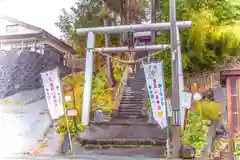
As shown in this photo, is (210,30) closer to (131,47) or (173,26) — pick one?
(131,47)

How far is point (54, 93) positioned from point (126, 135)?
3145 mm

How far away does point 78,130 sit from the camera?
465 inches

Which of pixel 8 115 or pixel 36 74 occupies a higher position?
pixel 36 74

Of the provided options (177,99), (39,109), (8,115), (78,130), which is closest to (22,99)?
(39,109)

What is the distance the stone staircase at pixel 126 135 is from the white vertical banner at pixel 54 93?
4.73 feet

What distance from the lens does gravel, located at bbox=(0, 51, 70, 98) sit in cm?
1437

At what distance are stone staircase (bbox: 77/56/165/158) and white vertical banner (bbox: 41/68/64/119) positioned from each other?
1.44m

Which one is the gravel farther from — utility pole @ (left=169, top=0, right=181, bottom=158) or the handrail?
utility pole @ (left=169, top=0, right=181, bottom=158)

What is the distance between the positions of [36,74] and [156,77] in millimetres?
8509

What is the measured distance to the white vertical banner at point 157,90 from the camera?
972 cm

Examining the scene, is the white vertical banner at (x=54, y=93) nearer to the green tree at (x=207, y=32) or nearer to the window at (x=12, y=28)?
the green tree at (x=207, y=32)

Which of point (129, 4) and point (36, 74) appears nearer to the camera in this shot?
point (36, 74)

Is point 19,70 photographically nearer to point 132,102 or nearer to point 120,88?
point 120,88

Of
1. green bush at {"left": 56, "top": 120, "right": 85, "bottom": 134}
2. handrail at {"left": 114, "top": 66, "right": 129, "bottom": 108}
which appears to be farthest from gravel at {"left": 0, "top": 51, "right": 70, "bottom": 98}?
green bush at {"left": 56, "top": 120, "right": 85, "bottom": 134}
